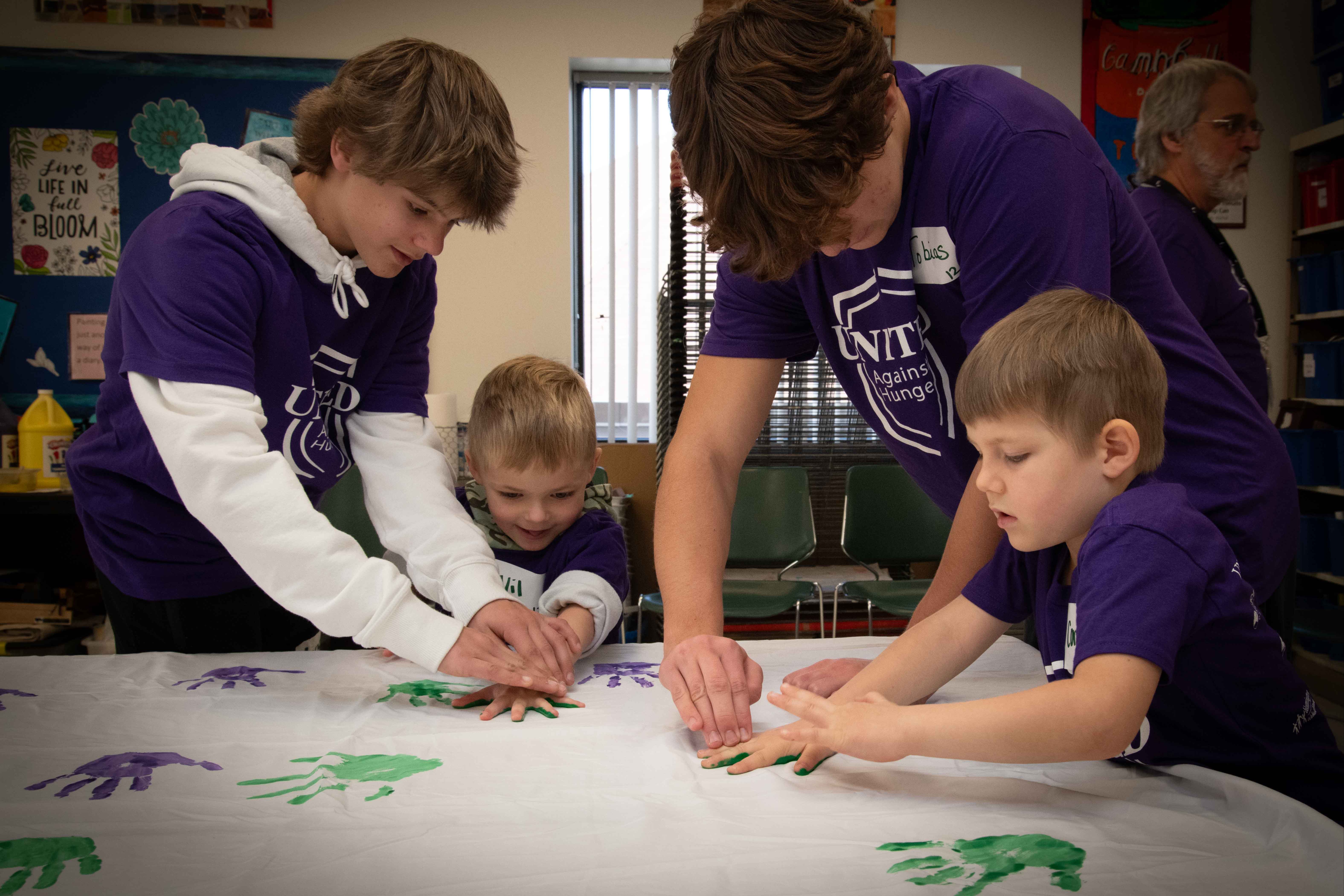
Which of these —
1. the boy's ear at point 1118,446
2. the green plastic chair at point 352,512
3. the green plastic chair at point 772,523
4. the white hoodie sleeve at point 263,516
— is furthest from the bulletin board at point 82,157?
the boy's ear at point 1118,446

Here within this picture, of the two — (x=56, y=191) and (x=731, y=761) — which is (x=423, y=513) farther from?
(x=56, y=191)

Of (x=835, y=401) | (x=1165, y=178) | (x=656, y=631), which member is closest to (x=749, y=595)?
(x=656, y=631)

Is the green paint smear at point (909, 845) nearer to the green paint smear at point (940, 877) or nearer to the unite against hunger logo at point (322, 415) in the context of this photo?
the green paint smear at point (940, 877)

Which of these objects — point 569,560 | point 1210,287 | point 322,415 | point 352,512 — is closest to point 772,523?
point 352,512

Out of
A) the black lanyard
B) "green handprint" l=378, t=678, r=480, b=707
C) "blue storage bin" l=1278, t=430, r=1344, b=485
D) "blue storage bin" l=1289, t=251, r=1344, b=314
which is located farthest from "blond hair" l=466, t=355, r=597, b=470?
"blue storage bin" l=1289, t=251, r=1344, b=314

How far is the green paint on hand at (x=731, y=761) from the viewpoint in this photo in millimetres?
791

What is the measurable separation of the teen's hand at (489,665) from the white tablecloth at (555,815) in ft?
0.13

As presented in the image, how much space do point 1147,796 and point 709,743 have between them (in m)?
0.37

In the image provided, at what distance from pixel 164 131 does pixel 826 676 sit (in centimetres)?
331

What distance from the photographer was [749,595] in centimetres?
255

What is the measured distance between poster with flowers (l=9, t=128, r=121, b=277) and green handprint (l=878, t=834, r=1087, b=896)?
3.52 m

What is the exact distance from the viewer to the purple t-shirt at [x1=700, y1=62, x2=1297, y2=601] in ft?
2.64

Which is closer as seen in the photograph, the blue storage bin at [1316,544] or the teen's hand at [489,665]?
the teen's hand at [489,665]

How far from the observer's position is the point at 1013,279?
81cm
